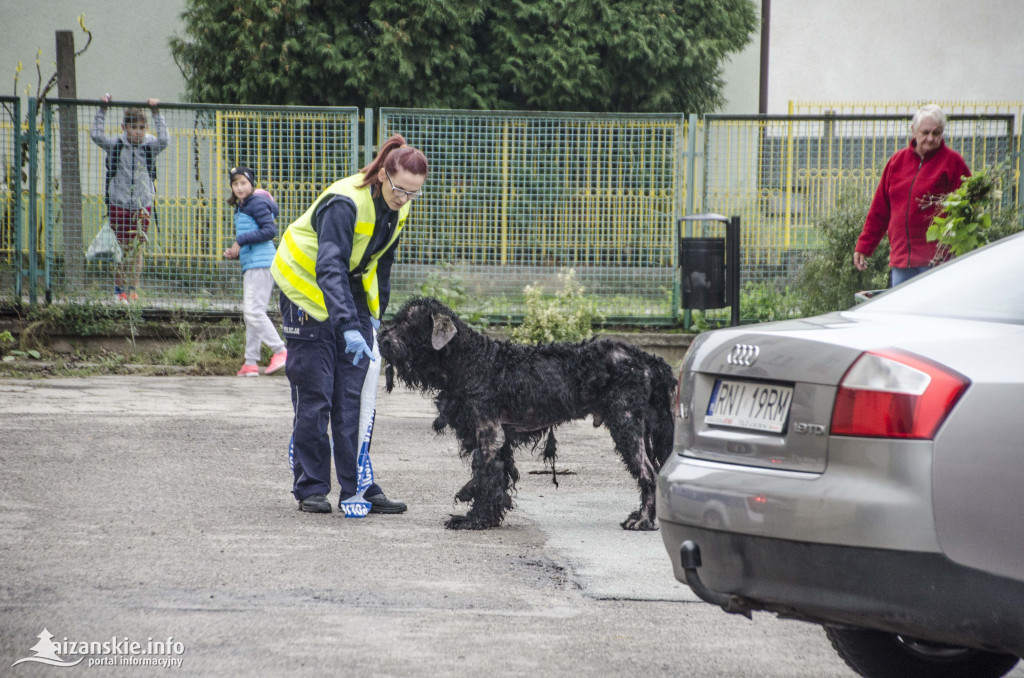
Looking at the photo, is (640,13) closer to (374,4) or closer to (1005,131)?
(374,4)

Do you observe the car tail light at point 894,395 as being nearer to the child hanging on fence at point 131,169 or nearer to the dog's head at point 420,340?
the dog's head at point 420,340

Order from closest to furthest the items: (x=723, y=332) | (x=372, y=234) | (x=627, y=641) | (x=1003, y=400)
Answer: (x=1003, y=400)
(x=723, y=332)
(x=627, y=641)
(x=372, y=234)

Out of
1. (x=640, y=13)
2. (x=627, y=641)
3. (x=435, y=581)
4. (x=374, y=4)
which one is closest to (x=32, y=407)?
(x=435, y=581)

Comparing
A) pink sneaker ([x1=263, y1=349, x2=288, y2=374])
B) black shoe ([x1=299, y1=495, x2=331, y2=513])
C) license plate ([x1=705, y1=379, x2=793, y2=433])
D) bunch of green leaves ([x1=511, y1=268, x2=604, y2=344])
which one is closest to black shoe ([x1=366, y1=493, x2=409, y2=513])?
black shoe ([x1=299, y1=495, x2=331, y2=513])

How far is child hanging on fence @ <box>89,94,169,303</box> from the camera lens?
11.4 meters

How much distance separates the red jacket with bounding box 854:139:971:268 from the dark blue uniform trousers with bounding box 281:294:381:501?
4.07 metres

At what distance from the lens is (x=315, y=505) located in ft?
19.8

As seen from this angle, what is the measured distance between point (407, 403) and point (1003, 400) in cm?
779

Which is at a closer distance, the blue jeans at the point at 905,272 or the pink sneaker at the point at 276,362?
the blue jeans at the point at 905,272

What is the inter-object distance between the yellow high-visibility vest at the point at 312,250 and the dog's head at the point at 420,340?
0.29 m

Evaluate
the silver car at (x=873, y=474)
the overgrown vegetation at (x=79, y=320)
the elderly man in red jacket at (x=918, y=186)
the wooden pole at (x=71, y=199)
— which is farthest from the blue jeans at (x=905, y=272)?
the wooden pole at (x=71, y=199)

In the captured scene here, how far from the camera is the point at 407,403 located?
10.3m

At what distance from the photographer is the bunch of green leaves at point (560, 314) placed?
1071cm

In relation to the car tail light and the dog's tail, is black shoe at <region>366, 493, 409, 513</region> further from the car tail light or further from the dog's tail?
the car tail light
